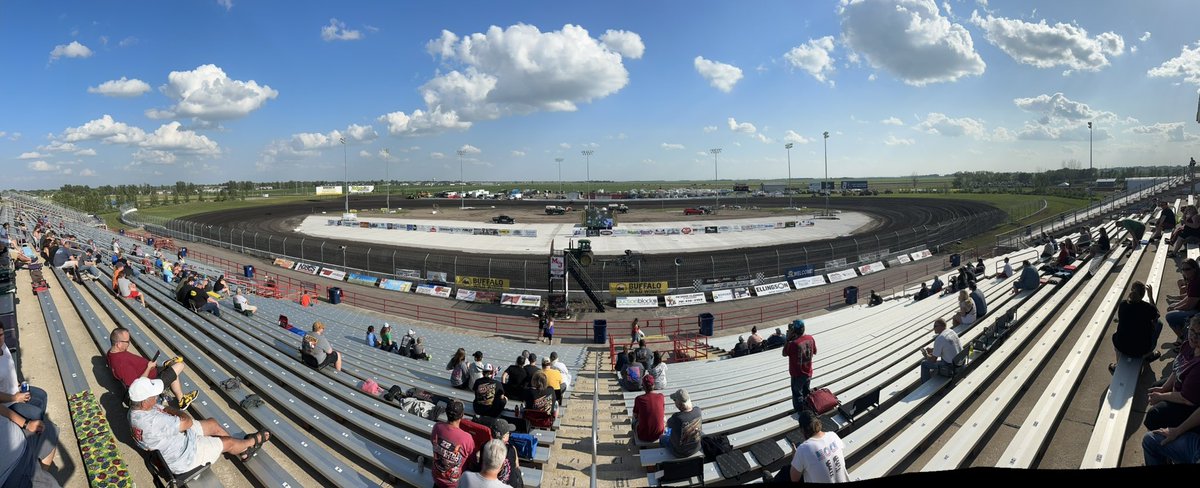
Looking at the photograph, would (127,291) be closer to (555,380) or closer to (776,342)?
(555,380)

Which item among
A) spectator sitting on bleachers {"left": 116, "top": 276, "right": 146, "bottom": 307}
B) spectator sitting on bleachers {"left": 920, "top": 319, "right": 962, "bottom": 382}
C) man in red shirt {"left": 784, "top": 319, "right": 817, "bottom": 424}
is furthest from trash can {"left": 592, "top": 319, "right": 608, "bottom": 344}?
spectator sitting on bleachers {"left": 116, "top": 276, "right": 146, "bottom": 307}

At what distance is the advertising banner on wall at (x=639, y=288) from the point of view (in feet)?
70.9

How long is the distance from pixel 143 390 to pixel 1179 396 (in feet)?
24.5

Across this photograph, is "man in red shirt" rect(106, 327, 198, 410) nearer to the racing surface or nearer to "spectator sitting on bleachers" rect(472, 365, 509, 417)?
"spectator sitting on bleachers" rect(472, 365, 509, 417)

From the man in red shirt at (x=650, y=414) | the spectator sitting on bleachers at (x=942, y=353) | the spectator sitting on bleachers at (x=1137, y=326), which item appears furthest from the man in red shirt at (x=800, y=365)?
the spectator sitting on bleachers at (x=1137, y=326)

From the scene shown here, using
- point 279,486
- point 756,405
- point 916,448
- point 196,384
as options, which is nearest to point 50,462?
point 279,486

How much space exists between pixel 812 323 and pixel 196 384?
14.7 metres

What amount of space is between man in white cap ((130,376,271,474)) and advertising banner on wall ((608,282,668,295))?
18.2m

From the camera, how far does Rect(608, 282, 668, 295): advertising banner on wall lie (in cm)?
2160

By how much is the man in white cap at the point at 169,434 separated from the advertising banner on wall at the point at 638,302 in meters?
17.1

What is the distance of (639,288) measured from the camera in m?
21.8

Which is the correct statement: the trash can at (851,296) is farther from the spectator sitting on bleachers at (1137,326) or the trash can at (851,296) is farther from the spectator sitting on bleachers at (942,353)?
the spectator sitting on bleachers at (1137,326)

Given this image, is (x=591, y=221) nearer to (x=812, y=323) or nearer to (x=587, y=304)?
(x=587, y=304)

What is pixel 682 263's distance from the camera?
28.0m
